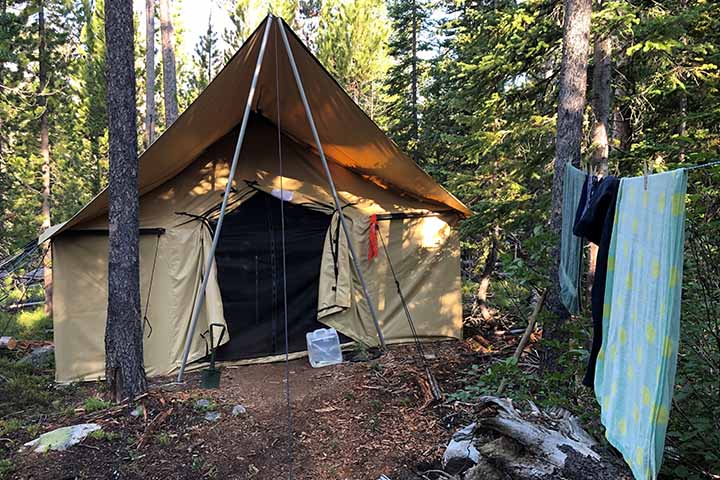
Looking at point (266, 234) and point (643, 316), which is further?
point (266, 234)

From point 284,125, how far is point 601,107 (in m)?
3.62

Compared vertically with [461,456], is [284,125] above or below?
above

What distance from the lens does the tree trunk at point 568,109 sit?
3.61 metres

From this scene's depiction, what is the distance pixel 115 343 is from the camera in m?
3.77

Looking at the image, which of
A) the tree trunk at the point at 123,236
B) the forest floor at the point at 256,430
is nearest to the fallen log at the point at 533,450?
the forest floor at the point at 256,430

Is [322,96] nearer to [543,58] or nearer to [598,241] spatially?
[543,58]

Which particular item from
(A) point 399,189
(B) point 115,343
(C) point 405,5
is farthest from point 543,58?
(C) point 405,5

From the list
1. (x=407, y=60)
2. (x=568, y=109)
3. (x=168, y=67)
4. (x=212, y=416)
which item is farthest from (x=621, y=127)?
(x=168, y=67)

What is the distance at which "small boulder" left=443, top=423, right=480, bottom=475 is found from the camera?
2.78m

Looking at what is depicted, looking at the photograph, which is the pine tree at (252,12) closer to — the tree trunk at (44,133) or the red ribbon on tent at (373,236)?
the tree trunk at (44,133)

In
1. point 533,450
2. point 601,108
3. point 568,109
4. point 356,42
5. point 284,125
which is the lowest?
point 533,450

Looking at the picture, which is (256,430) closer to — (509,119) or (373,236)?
(373,236)

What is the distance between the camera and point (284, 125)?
18.1 ft

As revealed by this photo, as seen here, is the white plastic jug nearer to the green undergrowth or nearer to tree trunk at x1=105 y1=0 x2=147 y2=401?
tree trunk at x1=105 y1=0 x2=147 y2=401
